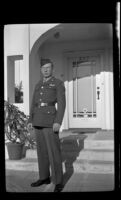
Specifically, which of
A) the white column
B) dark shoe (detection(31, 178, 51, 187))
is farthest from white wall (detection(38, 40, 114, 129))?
dark shoe (detection(31, 178, 51, 187))

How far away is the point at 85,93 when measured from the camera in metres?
5.65

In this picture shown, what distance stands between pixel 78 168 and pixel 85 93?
7.25ft

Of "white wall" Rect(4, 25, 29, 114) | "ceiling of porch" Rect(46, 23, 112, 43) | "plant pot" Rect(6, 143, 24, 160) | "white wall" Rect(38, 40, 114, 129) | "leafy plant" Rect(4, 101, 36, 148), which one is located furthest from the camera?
"white wall" Rect(38, 40, 114, 129)

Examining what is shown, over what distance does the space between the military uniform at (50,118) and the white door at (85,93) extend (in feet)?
8.24

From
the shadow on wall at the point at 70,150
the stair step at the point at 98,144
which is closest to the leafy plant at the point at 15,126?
the shadow on wall at the point at 70,150

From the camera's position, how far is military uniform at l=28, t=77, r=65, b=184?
9.92 feet

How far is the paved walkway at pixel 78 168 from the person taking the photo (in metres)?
3.20

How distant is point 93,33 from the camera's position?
5.20m

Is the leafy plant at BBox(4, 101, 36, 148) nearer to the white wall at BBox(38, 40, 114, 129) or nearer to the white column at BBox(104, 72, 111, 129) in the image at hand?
the white wall at BBox(38, 40, 114, 129)

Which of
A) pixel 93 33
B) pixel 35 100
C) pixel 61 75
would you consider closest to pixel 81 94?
pixel 61 75

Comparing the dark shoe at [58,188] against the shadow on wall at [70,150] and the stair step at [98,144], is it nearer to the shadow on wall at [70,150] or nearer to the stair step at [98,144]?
the shadow on wall at [70,150]

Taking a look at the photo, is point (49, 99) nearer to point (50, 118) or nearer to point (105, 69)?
point (50, 118)
